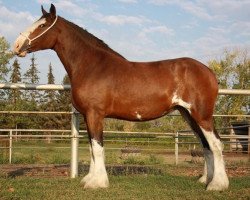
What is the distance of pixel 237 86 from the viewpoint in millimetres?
35031

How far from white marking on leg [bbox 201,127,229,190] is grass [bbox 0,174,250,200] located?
134mm

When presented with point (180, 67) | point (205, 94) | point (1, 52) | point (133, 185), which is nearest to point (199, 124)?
point (205, 94)

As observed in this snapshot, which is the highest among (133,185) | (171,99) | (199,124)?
(171,99)

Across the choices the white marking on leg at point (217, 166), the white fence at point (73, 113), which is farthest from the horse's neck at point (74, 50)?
the white marking on leg at point (217, 166)

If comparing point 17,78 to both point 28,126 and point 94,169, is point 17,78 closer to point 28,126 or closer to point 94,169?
point 28,126

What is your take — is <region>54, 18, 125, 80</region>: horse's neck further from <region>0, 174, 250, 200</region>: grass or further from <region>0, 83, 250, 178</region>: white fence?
<region>0, 174, 250, 200</region>: grass

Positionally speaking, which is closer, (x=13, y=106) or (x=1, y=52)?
(x=13, y=106)

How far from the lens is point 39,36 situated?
18.0 ft

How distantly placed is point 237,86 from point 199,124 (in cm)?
3144

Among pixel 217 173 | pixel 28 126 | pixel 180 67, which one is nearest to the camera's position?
pixel 217 173

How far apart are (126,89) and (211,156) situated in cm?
170

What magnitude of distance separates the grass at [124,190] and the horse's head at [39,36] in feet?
6.69

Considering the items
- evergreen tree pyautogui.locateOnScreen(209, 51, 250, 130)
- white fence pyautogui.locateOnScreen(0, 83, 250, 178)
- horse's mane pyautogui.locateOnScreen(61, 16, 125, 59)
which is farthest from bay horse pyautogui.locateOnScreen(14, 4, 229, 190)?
evergreen tree pyautogui.locateOnScreen(209, 51, 250, 130)

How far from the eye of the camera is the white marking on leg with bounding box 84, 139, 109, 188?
4973 mm
